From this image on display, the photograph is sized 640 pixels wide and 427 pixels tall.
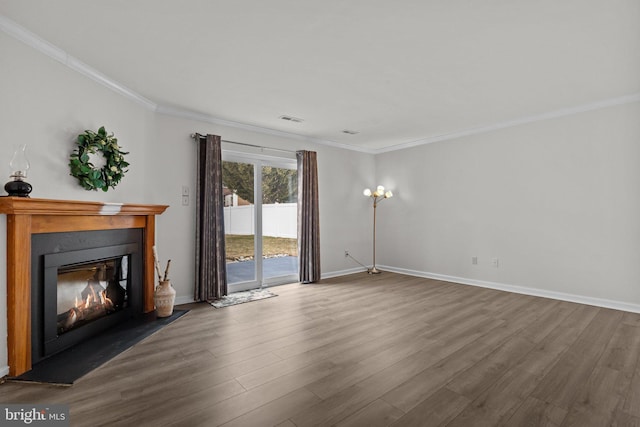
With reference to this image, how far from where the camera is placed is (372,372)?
2283mm

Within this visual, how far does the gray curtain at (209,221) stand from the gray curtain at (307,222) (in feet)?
4.56

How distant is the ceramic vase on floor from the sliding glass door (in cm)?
115

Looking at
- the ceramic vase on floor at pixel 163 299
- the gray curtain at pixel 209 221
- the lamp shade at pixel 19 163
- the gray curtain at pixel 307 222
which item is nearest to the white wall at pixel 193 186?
the gray curtain at pixel 209 221

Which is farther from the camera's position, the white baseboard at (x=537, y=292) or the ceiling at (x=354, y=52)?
the white baseboard at (x=537, y=292)

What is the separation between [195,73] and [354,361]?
3.02m

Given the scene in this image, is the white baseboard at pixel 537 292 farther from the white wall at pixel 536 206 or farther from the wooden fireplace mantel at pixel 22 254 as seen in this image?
the wooden fireplace mantel at pixel 22 254

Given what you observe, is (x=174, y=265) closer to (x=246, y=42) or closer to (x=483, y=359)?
(x=246, y=42)

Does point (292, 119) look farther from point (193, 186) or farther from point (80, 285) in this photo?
point (80, 285)

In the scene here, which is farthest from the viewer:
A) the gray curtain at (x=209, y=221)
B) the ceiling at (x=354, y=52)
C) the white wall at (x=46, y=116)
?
the gray curtain at (x=209, y=221)

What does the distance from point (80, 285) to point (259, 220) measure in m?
2.44

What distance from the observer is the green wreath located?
109 inches

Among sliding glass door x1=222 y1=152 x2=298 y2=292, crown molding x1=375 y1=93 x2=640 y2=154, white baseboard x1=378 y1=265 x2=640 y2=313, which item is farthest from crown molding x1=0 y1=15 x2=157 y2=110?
white baseboard x1=378 y1=265 x2=640 y2=313

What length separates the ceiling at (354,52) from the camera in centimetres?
210

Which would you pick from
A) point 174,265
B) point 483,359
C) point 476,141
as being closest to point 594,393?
point 483,359
